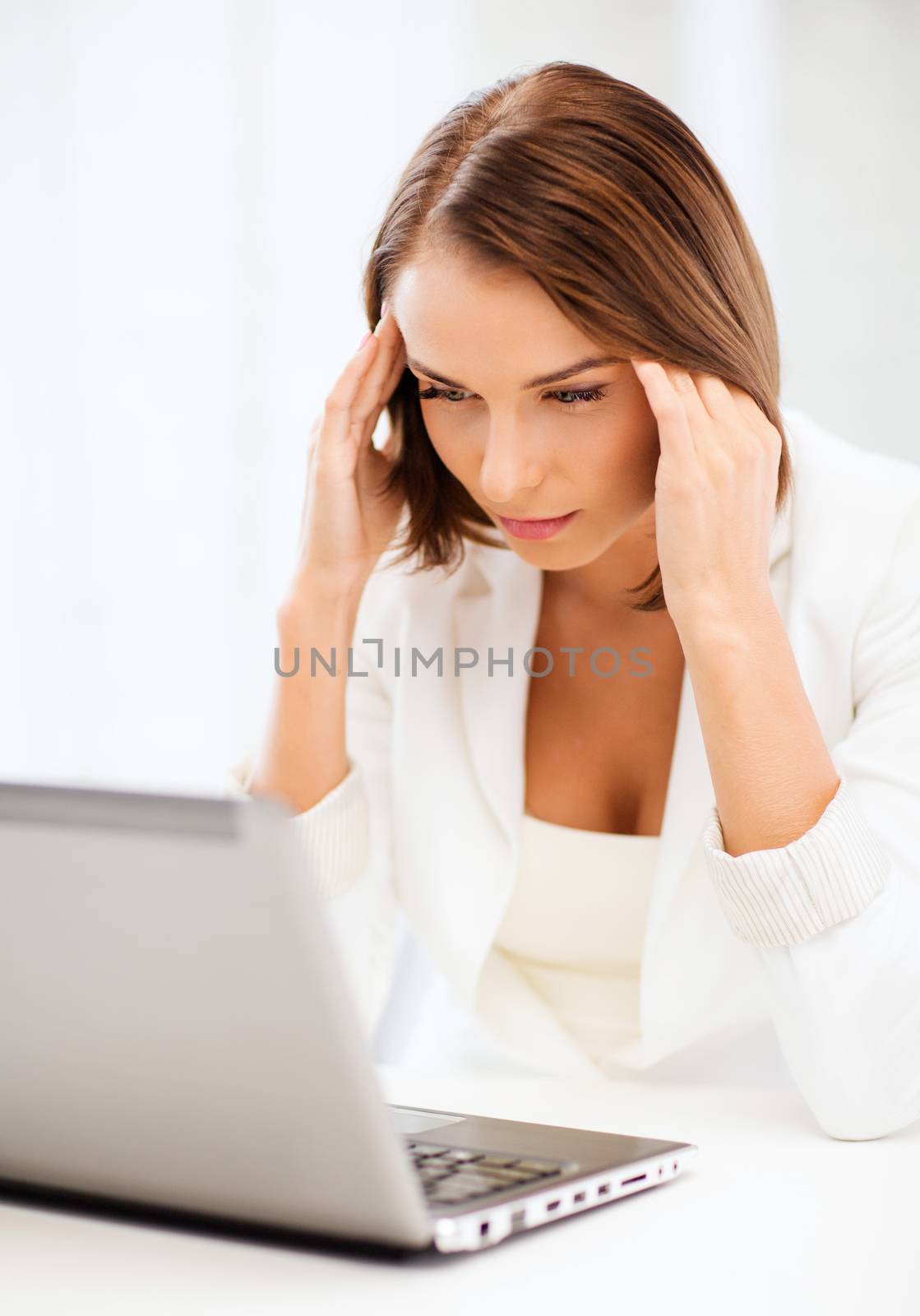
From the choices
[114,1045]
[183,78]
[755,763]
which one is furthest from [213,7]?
[114,1045]

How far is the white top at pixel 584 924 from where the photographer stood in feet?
4.36

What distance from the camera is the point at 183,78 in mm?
2373

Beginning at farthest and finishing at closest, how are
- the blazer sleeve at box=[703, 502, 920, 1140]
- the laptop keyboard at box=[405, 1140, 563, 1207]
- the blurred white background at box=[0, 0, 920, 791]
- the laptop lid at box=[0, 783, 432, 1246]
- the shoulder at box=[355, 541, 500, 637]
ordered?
the blurred white background at box=[0, 0, 920, 791] < the shoulder at box=[355, 541, 500, 637] < the blazer sleeve at box=[703, 502, 920, 1140] < the laptop keyboard at box=[405, 1140, 563, 1207] < the laptop lid at box=[0, 783, 432, 1246]

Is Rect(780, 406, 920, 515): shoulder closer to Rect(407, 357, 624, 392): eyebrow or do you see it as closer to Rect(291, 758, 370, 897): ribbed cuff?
Rect(407, 357, 624, 392): eyebrow

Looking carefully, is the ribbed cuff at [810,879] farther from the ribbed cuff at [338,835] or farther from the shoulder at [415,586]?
the shoulder at [415,586]

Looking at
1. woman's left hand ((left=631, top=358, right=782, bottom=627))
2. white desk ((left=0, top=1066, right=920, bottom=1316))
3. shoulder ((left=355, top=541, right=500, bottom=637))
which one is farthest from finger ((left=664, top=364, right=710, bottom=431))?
white desk ((left=0, top=1066, right=920, bottom=1316))

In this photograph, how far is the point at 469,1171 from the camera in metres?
0.66

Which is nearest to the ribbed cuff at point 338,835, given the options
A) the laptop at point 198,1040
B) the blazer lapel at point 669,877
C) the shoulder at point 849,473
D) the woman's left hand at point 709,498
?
the blazer lapel at point 669,877

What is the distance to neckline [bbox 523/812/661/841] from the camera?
1.32 m

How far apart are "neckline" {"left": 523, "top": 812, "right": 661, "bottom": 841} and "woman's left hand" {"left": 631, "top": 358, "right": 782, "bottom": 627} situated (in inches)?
13.5

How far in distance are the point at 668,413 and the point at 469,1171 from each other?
628 millimetres

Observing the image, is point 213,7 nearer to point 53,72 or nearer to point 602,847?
point 53,72

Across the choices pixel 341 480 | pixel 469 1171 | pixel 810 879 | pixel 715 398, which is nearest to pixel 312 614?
pixel 341 480

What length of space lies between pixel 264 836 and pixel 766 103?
1845 mm
